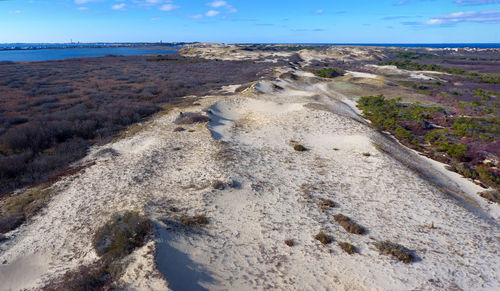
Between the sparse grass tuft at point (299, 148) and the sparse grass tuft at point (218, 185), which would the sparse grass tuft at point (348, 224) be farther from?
the sparse grass tuft at point (299, 148)

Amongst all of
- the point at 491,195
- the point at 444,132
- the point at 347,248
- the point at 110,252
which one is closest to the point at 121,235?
the point at 110,252

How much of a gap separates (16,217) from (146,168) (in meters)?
6.39

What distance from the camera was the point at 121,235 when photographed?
10484mm

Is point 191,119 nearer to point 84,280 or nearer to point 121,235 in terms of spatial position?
point 121,235

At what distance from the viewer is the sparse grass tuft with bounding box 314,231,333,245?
11.2m

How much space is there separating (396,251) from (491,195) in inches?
432

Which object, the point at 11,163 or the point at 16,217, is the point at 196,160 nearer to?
the point at 16,217

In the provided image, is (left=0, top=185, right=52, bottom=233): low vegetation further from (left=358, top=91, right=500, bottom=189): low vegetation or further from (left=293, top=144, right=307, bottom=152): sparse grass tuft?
(left=358, top=91, right=500, bottom=189): low vegetation

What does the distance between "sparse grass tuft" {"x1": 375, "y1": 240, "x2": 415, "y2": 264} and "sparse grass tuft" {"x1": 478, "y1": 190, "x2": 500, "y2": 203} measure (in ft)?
32.4

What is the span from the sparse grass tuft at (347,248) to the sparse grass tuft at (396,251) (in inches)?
44.3

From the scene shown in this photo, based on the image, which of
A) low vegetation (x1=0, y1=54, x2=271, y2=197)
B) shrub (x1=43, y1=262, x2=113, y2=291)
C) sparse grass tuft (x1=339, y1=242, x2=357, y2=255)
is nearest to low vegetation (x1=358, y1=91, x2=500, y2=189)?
sparse grass tuft (x1=339, y1=242, x2=357, y2=255)

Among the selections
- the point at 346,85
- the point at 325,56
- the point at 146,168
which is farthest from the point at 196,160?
the point at 325,56

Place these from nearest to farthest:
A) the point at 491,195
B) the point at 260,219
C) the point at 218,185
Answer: the point at 260,219, the point at 218,185, the point at 491,195

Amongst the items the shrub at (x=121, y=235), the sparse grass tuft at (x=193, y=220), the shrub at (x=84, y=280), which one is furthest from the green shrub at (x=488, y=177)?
the shrub at (x=84, y=280)
